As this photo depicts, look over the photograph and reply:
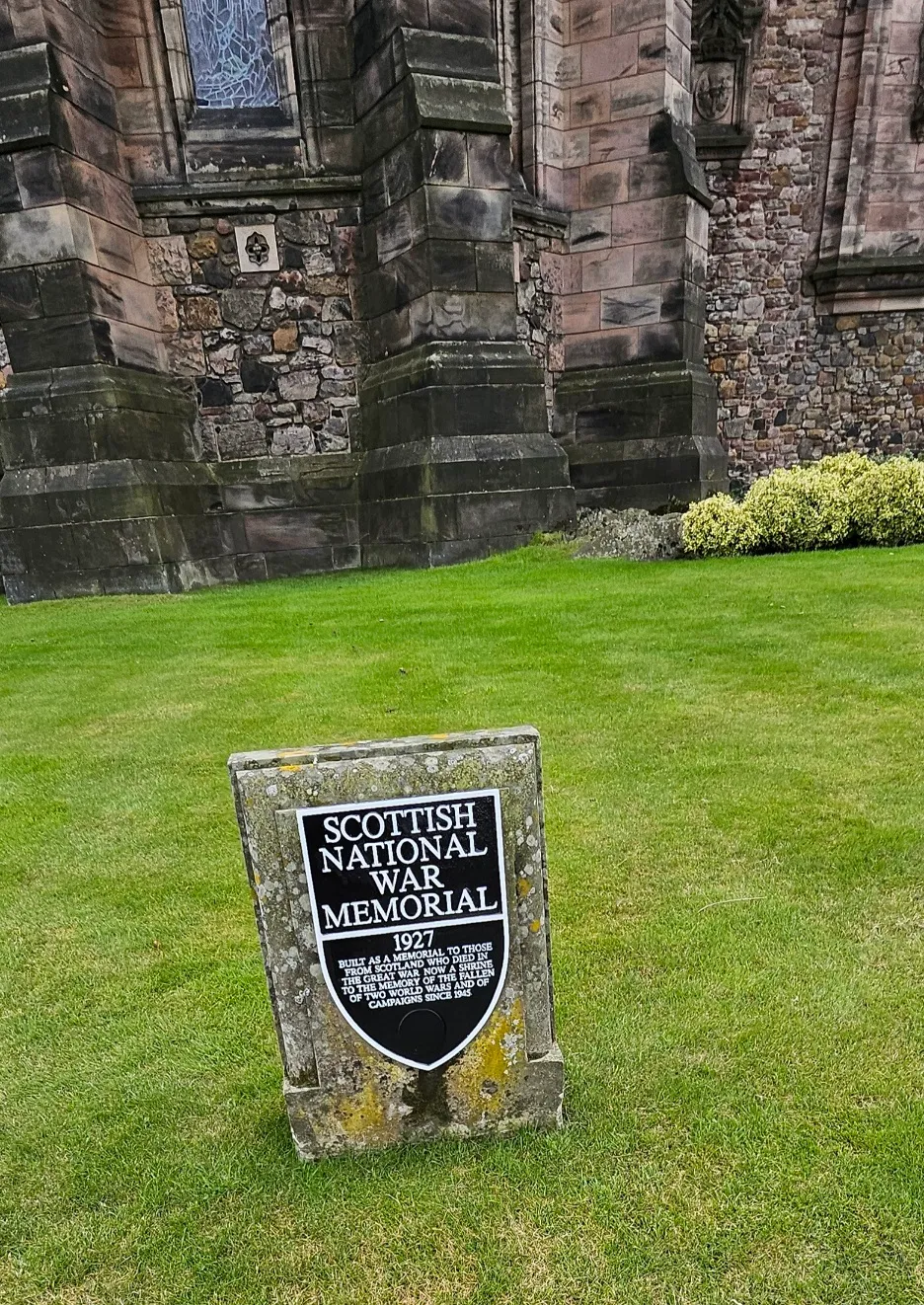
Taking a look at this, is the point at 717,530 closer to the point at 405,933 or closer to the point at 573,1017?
the point at 573,1017

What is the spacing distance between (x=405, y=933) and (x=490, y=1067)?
1.19ft

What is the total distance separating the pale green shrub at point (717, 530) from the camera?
7641mm

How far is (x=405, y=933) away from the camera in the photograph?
146cm

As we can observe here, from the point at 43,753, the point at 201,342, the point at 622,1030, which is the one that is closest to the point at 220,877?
the point at 622,1030

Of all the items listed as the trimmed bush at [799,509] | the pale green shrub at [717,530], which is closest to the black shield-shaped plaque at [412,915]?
the pale green shrub at [717,530]

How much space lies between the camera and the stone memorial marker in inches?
53.9

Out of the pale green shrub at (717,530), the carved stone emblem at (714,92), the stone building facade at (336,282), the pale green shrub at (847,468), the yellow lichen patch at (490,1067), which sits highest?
the carved stone emblem at (714,92)

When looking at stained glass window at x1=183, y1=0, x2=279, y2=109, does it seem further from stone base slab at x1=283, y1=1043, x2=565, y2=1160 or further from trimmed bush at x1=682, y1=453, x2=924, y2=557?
stone base slab at x1=283, y1=1043, x2=565, y2=1160

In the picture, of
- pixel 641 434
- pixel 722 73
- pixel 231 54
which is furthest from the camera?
pixel 722 73

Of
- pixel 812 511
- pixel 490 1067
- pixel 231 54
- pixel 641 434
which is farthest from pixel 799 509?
pixel 231 54

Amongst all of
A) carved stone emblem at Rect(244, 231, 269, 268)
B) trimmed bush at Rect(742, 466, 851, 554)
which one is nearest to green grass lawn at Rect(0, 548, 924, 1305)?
trimmed bush at Rect(742, 466, 851, 554)

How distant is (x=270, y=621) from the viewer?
20.0 feet

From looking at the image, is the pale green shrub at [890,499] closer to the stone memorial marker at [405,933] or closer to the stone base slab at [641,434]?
the stone base slab at [641,434]

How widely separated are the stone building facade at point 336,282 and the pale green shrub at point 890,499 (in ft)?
8.43
